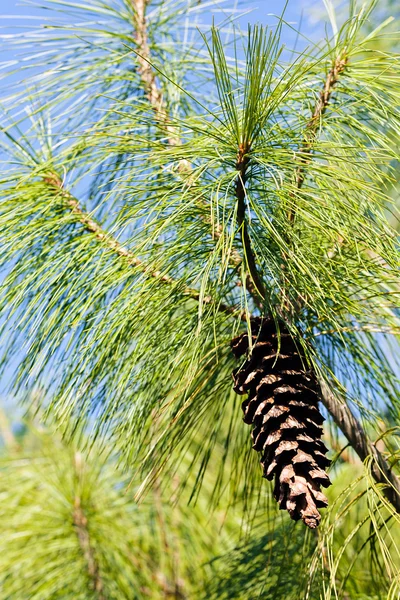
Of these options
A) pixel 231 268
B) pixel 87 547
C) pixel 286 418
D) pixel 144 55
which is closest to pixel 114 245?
pixel 231 268

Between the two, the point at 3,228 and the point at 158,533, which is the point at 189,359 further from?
the point at 158,533

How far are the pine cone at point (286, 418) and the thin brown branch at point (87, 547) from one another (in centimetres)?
85

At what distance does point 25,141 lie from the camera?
96cm

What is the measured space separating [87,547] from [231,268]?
0.86m

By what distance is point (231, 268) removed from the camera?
83 centimetres

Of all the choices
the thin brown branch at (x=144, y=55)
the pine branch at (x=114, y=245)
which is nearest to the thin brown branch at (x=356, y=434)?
the pine branch at (x=114, y=245)

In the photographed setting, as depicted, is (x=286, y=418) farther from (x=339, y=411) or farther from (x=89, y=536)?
(x=89, y=536)

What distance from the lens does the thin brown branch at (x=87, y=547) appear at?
1.45 meters

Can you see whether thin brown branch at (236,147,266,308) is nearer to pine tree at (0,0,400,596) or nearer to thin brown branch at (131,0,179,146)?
pine tree at (0,0,400,596)

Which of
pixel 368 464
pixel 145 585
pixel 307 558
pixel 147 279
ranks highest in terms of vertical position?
pixel 147 279

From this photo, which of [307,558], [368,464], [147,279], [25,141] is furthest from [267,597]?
[25,141]

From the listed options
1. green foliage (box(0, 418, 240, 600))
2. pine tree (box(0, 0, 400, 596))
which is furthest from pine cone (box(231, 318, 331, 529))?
green foliage (box(0, 418, 240, 600))

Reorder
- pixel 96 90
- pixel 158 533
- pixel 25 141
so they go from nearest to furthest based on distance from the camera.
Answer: pixel 25 141
pixel 96 90
pixel 158 533

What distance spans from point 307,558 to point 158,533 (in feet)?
2.39
